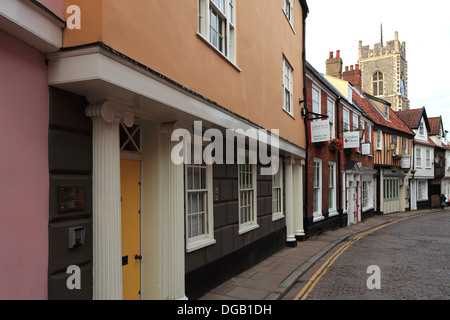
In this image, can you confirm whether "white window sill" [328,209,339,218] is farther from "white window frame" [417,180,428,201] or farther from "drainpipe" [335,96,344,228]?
"white window frame" [417,180,428,201]

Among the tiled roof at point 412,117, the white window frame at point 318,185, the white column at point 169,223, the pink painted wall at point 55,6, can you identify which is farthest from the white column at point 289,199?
the tiled roof at point 412,117

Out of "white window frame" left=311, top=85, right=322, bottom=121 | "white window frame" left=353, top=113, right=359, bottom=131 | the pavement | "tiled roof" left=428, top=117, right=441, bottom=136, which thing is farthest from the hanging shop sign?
the pavement

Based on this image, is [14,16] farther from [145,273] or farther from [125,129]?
[145,273]

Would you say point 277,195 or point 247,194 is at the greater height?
point 247,194

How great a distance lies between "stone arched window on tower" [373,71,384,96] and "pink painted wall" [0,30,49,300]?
214 feet

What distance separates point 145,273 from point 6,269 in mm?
2306

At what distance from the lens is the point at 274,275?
789 centimetres

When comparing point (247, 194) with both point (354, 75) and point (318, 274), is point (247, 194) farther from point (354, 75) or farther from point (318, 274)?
point (354, 75)

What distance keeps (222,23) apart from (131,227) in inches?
161

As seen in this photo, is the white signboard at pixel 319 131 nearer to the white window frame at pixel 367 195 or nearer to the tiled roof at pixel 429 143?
the white window frame at pixel 367 195

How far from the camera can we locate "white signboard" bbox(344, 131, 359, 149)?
17688mm

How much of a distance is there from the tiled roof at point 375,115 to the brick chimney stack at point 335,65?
274cm

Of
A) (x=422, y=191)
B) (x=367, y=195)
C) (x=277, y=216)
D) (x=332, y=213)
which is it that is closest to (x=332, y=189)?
(x=332, y=213)
